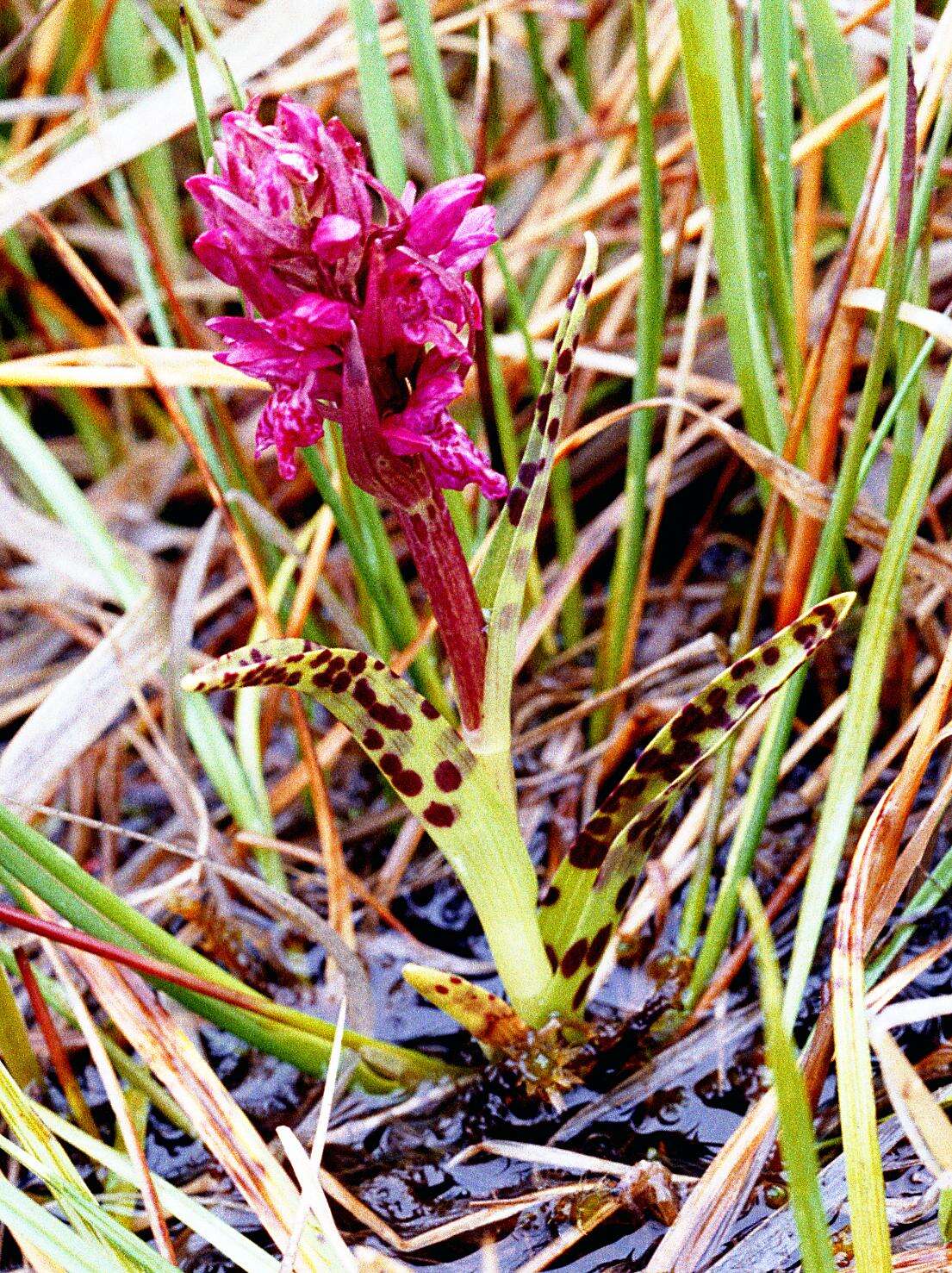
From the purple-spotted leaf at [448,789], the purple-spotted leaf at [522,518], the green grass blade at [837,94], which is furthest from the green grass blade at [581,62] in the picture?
the purple-spotted leaf at [448,789]

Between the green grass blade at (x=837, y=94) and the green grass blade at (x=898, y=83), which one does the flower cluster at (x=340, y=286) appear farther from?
the green grass blade at (x=837, y=94)

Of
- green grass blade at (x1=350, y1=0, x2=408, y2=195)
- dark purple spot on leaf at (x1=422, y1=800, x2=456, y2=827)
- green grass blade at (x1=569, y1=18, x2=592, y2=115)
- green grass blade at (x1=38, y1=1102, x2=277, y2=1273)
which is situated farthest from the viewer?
green grass blade at (x1=569, y1=18, x2=592, y2=115)

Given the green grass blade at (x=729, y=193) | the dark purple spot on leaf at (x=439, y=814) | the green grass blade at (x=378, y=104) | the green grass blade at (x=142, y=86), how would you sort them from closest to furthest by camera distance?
the dark purple spot on leaf at (x=439, y=814) < the green grass blade at (x=729, y=193) < the green grass blade at (x=378, y=104) < the green grass blade at (x=142, y=86)

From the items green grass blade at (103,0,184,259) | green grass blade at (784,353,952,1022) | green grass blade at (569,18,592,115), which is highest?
green grass blade at (103,0,184,259)

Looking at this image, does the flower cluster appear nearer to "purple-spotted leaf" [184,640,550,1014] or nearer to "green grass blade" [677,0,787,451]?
"purple-spotted leaf" [184,640,550,1014]

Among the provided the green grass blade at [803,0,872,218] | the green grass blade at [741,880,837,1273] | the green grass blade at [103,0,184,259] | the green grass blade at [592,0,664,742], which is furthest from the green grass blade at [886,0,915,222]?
the green grass blade at [103,0,184,259]

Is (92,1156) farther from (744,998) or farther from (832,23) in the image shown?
(832,23)

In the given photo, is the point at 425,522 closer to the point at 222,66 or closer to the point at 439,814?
the point at 439,814
